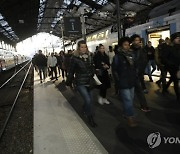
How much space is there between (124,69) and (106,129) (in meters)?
1.18

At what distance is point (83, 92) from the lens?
4453 millimetres

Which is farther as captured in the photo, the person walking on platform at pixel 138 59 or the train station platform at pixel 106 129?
the person walking on platform at pixel 138 59

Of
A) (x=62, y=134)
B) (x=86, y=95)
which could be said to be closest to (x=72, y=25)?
(x=86, y=95)

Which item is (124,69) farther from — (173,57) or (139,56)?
(173,57)

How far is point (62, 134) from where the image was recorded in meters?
4.32

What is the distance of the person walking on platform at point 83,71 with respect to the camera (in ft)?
A: 14.3

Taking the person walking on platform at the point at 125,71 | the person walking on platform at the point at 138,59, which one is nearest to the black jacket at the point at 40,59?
the person walking on platform at the point at 138,59

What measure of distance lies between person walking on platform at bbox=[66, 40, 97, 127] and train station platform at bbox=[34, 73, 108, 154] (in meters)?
0.46

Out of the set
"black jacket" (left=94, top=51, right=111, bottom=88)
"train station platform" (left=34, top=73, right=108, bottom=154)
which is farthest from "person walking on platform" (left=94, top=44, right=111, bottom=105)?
"train station platform" (left=34, top=73, right=108, bottom=154)

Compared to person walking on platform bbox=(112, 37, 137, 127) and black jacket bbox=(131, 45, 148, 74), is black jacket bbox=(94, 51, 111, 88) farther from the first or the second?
person walking on platform bbox=(112, 37, 137, 127)

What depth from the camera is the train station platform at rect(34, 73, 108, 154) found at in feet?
11.9

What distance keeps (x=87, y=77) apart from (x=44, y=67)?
8.36 m

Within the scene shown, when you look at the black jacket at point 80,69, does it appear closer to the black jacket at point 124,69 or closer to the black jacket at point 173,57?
the black jacket at point 124,69

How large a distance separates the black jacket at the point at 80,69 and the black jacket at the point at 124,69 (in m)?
0.58
